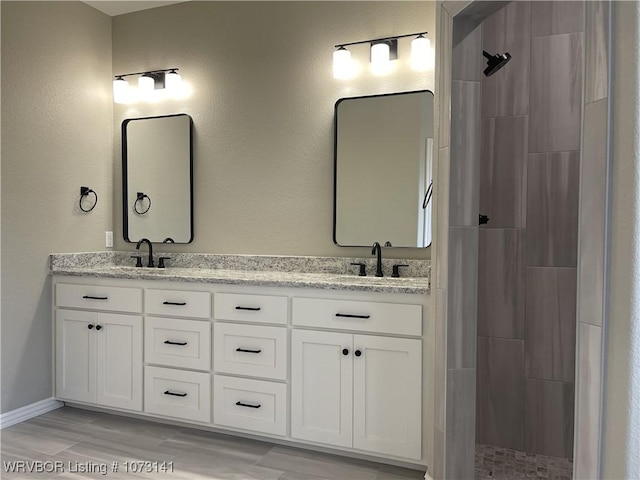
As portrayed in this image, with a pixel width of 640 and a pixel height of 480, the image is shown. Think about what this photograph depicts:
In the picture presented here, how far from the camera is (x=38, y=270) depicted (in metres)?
2.95

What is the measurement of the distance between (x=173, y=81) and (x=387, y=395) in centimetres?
246

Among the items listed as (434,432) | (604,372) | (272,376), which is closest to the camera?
(604,372)

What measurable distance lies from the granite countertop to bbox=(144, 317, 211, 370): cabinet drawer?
0.81 feet

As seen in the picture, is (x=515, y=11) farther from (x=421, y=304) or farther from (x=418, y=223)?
(x=421, y=304)

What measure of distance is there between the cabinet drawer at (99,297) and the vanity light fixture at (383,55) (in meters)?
1.76

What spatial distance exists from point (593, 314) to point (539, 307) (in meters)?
1.38

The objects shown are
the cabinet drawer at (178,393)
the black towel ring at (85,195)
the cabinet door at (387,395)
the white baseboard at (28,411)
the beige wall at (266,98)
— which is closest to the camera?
the cabinet door at (387,395)

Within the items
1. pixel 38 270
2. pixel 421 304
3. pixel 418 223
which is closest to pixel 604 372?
pixel 421 304

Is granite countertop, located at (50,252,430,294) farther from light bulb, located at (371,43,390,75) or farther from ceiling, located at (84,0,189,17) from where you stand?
ceiling, located at (84,0,189,17)

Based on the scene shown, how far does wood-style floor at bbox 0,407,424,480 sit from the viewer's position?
2227 mm

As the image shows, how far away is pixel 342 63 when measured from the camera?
281 cm

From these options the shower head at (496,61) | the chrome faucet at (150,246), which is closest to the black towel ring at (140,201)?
the chrome faucet at (150,246)

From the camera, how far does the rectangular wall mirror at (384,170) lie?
2688mm

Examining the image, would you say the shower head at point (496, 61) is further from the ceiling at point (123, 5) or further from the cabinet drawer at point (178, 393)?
the ceiling at point (123, 5)
